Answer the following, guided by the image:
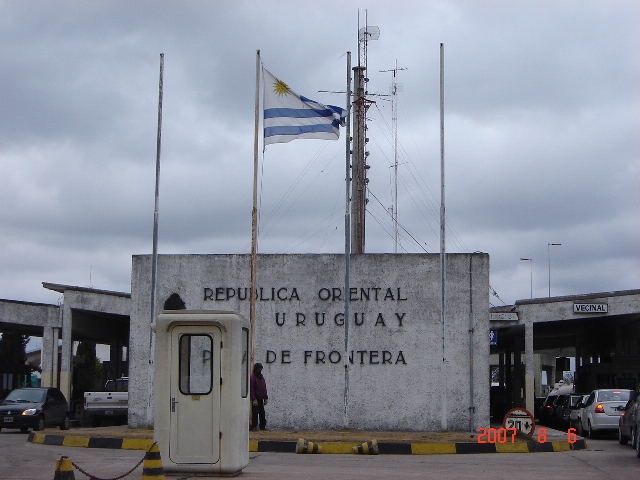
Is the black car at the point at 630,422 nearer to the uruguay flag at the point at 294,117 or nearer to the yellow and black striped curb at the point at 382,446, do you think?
the yellow and black striped curb at the point at 382,446

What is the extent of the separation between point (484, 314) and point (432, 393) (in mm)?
2531

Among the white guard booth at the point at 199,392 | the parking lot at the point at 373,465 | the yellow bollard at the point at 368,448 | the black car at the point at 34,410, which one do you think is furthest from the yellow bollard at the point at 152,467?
the black car at the point at 34,410

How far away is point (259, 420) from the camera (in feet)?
77.0

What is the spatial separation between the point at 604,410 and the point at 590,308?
6.24m

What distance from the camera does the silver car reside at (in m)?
25.8

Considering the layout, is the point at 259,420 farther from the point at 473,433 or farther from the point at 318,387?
Answer: the point at 473,433

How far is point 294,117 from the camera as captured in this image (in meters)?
23.6

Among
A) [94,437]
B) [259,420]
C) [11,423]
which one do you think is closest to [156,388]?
[94,437]

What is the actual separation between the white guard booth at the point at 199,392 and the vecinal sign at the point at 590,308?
20.6m

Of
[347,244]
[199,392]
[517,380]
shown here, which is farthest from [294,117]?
[517,380]

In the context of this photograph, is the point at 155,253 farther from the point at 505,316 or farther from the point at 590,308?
the point at 590,308

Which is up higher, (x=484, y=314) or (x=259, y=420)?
(x=484, y=314)

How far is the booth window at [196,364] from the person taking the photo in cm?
1352

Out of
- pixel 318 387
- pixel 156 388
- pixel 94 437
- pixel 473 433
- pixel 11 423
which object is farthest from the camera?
pixel 11 423
